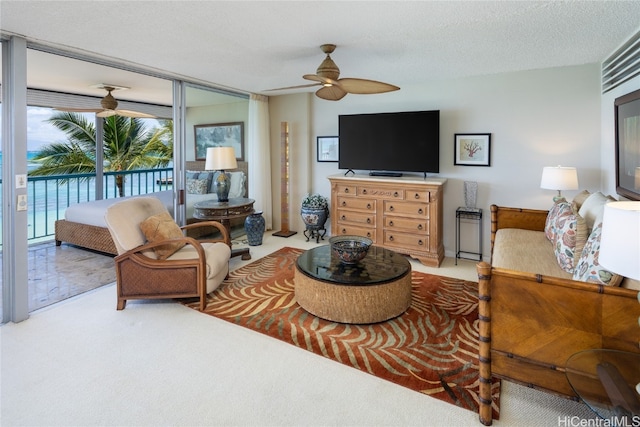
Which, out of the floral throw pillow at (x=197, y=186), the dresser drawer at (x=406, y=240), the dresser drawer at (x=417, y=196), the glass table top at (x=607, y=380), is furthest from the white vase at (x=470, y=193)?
the floral throw pillow at (x=197, y=186)

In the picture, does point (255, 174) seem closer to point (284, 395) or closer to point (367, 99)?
point (367, 99)

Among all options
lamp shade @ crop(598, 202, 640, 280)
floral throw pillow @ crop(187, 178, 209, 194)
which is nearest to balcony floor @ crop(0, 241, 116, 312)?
floral throw pillow @ crop(187, 178, 209, 194)

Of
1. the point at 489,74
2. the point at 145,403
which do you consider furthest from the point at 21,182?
the point at 489,74

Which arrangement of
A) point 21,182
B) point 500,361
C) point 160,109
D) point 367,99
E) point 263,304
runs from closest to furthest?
1. point 500,361
2. point 21,182
3. point 263,304
4. point 160,109
5. point 367,99

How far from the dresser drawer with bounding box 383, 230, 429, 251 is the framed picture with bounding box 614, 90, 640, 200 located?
2.03m

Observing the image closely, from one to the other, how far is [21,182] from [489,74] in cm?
512

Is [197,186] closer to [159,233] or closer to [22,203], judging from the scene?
[159,233]

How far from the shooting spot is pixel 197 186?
505 cm

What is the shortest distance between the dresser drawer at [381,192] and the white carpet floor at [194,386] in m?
2.71

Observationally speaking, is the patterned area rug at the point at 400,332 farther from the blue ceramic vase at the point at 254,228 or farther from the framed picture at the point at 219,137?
A: the framed picture at the point at 219,137

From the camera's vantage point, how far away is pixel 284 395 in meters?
2.10

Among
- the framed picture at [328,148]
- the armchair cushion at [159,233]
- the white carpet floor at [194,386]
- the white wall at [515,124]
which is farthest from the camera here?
the framed picture at [328,148]

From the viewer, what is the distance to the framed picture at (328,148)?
225 inches

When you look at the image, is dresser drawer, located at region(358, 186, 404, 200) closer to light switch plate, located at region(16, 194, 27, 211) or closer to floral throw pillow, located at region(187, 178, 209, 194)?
floral throw pillow, located at region(187, 178, 209, 194)
